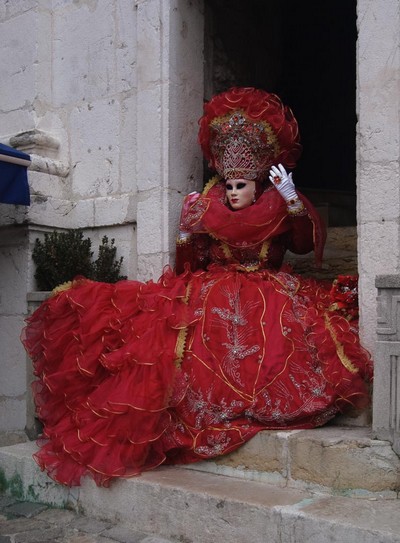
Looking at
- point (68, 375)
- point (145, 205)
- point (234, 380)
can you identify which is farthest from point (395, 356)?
point (145, 205)

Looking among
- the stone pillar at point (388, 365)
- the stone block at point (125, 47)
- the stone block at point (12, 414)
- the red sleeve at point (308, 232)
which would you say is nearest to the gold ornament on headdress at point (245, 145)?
the red sleeve at point (308, 232)

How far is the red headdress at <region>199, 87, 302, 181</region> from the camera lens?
185 inches

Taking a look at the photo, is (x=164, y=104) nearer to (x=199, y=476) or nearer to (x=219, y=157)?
(x=219, y=157)

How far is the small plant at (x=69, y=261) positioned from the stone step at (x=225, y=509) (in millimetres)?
1593

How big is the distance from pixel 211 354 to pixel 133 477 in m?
0.79

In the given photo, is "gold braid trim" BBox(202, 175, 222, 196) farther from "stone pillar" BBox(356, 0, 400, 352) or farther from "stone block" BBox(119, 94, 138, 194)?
"stone pillar" BBox(356, 0, 400, 352)

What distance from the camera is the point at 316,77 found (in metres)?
8.46

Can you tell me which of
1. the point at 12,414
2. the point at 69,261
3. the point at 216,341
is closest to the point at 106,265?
the point at 69,261

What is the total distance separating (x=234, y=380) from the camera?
3.89 meters

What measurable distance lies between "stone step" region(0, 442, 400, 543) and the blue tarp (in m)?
1.93

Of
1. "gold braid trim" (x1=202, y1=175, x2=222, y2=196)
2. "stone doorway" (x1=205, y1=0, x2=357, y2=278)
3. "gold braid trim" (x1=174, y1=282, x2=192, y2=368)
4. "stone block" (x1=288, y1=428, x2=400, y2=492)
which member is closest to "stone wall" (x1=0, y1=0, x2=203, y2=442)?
"gold braid trim" (x1=202, y1=175, x2=222, y2=196)

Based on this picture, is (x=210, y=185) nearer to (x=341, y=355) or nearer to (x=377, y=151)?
(x=377, y=151)

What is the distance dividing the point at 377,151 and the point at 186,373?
65.3 inches

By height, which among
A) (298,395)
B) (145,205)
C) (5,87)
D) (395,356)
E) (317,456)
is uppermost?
(5,87)
